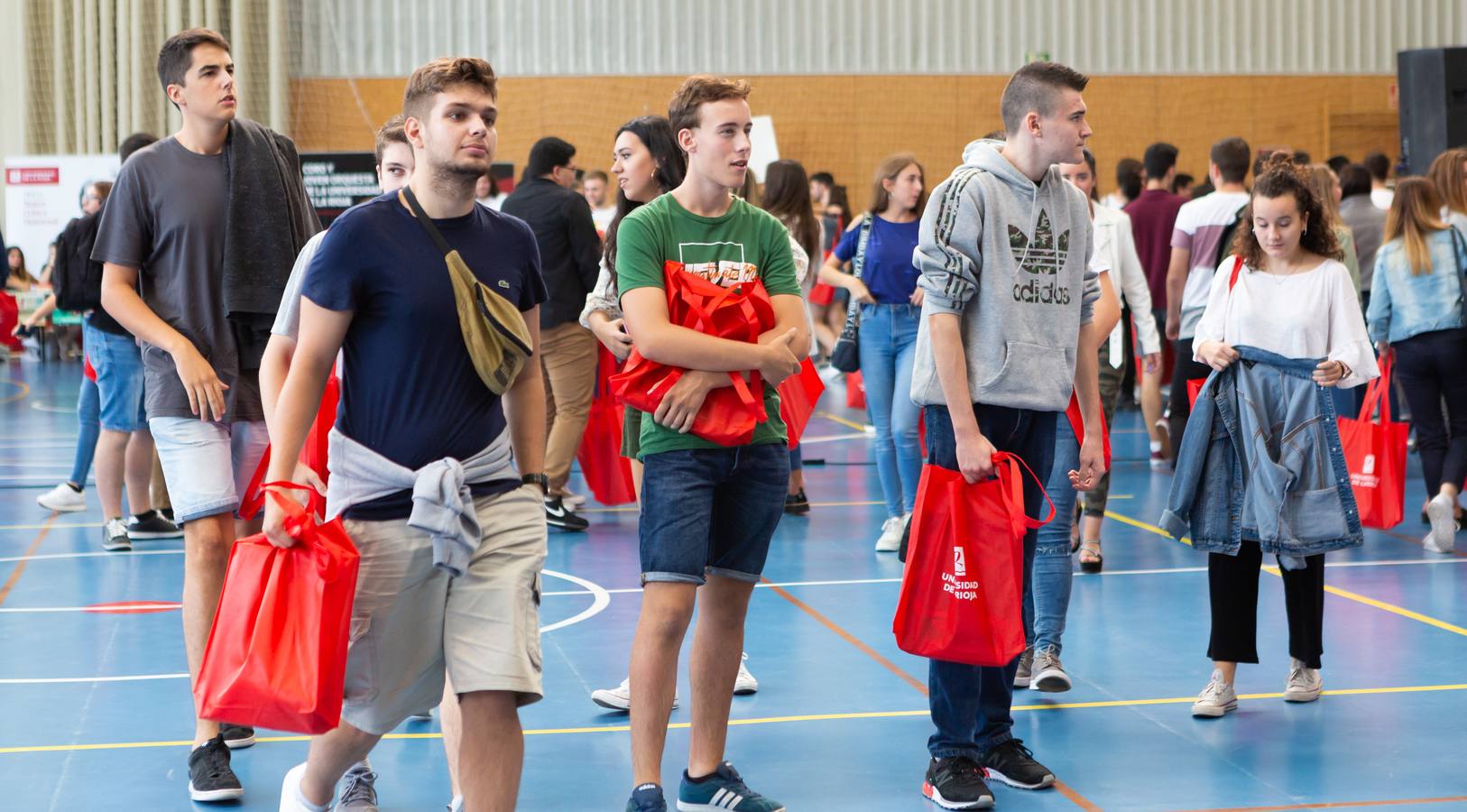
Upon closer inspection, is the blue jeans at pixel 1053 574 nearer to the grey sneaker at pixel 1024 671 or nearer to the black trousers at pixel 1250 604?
the grey sneaker at pixel 1024 671

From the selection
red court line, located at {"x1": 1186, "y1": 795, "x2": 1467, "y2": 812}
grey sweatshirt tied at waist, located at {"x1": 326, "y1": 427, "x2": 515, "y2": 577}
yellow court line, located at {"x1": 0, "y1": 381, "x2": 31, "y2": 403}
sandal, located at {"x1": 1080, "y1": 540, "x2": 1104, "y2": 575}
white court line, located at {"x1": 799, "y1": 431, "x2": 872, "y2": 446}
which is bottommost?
red court line, located at {"x1": 1186, "y1": 795, "x2": 1467, "y2": 812}

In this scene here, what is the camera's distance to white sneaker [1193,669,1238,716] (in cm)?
461

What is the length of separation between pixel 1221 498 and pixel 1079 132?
1.43 meters

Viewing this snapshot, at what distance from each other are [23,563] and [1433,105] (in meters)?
10.9

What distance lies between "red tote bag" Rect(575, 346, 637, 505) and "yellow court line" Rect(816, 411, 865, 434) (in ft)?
Result: 14.7

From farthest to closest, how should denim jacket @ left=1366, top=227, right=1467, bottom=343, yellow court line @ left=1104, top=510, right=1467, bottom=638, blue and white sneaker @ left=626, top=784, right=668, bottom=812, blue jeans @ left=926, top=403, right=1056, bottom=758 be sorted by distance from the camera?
denim jacket @ left=1366, top=227, right=1467, bottom=343 < yellow court line @ left=1104, top=510, right=1467, bottom=638 < blue jeans @ left=926, top=403, right=1056, bottom=758 < blue and white sneaker @ left=626, top=784, right=668, bottom=812

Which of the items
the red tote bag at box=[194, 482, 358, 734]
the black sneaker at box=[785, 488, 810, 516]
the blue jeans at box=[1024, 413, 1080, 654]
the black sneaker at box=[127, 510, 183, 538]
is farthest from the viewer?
the black sneaker at box=[785, 488, 810, 516]

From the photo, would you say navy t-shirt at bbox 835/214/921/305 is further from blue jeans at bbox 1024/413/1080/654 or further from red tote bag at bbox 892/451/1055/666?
red tote bag at bbox 892/451/1055/666

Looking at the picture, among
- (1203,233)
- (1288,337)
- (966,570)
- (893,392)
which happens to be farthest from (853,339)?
(966,570)

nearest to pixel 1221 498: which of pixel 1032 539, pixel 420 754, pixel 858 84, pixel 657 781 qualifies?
pixel 1032 539

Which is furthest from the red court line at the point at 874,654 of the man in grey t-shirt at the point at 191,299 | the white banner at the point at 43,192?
the white banner at the point at 43,192

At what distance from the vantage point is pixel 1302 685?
4758mm

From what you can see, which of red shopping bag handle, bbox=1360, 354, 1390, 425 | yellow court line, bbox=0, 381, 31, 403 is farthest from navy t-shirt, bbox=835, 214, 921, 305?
yellow court line, bbox=0, 381, 31, 403

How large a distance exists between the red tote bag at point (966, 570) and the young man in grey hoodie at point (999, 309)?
0.23 ft
